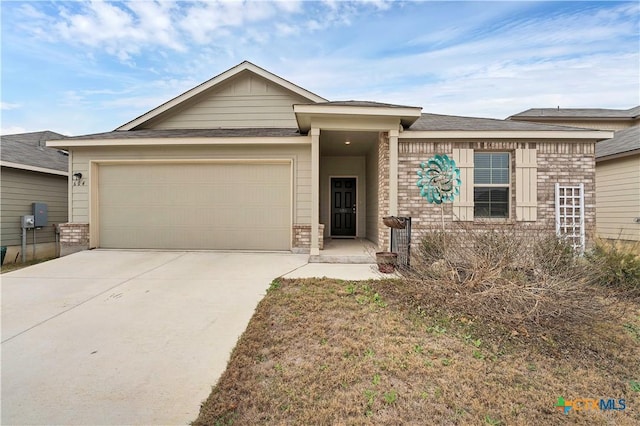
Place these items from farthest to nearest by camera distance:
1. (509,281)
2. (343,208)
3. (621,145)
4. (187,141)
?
(343,208) → (621,145) → (187,141) → (509,281)

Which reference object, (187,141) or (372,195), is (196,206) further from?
(372,195)

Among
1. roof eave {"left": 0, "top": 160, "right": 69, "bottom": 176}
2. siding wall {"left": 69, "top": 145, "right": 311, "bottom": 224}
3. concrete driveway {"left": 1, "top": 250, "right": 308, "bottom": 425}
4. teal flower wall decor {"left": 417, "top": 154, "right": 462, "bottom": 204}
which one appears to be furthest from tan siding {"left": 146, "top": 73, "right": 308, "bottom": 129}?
concrete driveway {"left": 1, "top": 250, "right": 308, "bottom": 425}

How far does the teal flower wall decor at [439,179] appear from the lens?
6.71 m

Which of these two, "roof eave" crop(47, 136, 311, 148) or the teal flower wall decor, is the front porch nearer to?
the teal flower wall decor

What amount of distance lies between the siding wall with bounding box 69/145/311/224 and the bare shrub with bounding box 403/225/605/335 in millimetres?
3392

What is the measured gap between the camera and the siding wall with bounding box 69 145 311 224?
23.2ft

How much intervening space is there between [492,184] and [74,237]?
34.0 ft

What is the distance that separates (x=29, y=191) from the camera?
8.58 m

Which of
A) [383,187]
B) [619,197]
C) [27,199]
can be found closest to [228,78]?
[383,187]

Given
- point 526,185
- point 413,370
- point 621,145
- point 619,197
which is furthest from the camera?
point 621,145

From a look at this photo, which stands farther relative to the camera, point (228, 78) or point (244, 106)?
point (244, 106)

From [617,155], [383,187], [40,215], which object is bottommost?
[40,215]

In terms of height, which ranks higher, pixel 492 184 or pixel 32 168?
pixel 32 168

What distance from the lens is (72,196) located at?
735cm
